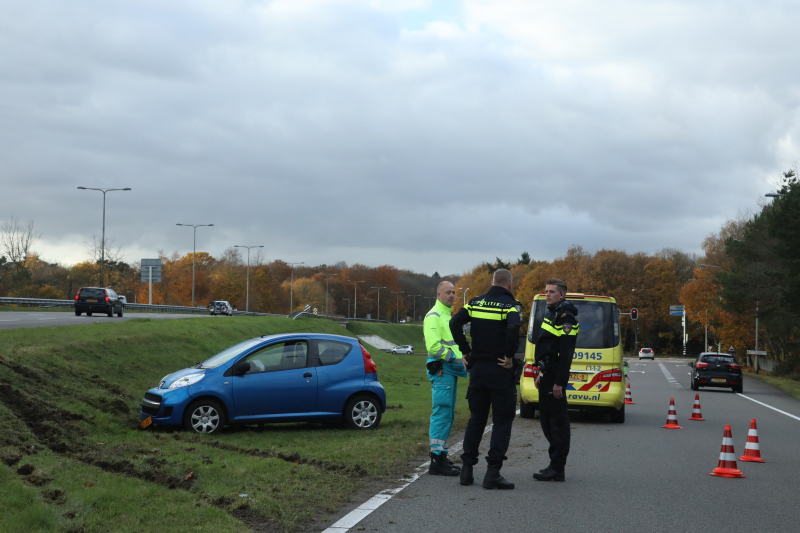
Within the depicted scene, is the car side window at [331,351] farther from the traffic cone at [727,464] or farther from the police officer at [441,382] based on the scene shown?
the traffic cone at [727,464]

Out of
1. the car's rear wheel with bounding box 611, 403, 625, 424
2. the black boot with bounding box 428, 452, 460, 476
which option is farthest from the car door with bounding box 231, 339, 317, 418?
the car's rear wheel with bounding box 611, 403, 625, 424

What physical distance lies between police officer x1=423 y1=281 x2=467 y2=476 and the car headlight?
452cm

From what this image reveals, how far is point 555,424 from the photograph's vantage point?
27.2 ft

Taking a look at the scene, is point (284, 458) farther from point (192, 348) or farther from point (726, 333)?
point (726, 333)

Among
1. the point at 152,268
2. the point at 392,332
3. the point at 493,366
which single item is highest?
the point at 152,268

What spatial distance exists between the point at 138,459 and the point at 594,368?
8885 millimetres

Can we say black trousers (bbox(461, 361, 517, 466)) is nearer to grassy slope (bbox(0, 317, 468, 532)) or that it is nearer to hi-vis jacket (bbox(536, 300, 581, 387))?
hi-vis jacket (bbox(536, 300, 581, 387))

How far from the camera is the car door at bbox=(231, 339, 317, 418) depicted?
465 inches

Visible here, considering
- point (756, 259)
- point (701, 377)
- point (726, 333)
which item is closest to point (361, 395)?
point (701, 377)

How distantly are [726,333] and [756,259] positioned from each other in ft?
50.8

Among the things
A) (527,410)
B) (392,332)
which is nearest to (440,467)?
(527,410)

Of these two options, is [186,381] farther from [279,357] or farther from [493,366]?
[493,366]

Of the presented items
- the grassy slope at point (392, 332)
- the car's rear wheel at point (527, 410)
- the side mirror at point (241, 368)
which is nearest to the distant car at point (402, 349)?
the grassy slope at point (392, 332)

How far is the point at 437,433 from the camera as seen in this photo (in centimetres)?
832
